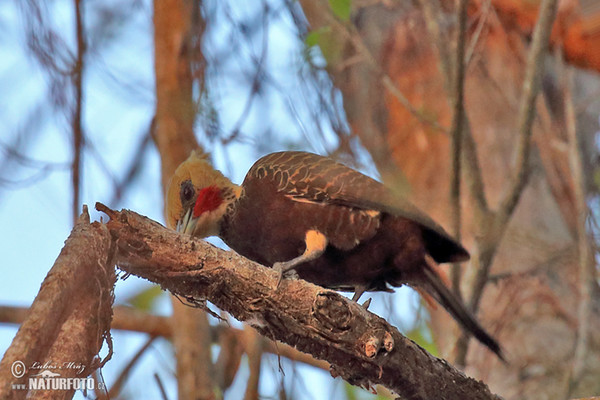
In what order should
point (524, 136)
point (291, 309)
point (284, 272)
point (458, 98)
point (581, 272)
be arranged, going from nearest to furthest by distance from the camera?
1. point (291, 309)
2. point (284, 272)
3. point (458, 98)
4. point (524, 136)
5. point (581, 272)

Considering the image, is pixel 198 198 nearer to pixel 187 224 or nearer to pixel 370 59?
pixel 187 224

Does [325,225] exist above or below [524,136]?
below

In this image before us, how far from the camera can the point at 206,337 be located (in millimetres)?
4109

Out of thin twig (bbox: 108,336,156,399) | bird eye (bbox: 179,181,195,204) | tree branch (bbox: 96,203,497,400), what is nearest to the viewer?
tree branch (bbox: 96,203,497,400)

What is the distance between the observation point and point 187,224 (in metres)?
3.21

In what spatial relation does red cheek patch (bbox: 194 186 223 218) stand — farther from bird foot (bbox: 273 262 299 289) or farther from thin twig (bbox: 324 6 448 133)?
thin twig (bbox: 324 6 448 133)

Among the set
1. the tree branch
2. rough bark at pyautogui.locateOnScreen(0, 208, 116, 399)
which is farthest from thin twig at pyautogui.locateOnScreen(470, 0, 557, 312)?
rough bark at pyautogui.locateOnScreen(0, 208, 116, 399)

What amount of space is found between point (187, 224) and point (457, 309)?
127cm

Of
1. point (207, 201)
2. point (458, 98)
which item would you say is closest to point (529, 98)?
point (458, 98)

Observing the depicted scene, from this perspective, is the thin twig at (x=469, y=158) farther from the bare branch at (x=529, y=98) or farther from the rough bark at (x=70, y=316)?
the rough bark at (x=70, y=316)

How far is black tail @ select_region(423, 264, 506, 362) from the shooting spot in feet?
10.3

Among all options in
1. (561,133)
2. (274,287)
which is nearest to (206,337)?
(274,287)

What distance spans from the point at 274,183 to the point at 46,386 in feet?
5.63

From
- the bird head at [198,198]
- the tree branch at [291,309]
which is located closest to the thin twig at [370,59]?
the bird head at [198,198]
